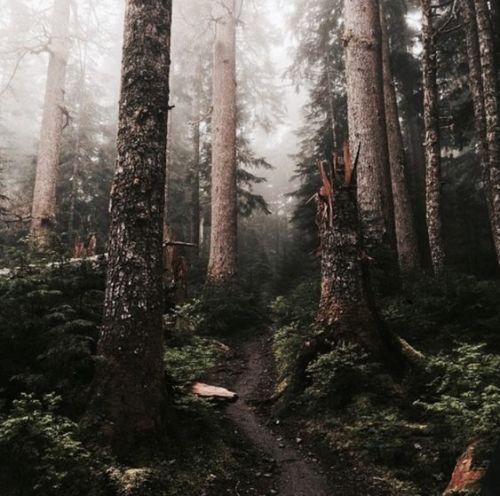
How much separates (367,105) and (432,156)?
2366 mm

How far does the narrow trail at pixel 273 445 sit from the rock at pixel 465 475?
120 centimetres

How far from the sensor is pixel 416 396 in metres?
5.68

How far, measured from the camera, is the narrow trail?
4.66m

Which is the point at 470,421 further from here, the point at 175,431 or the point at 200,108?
the point at 200,108

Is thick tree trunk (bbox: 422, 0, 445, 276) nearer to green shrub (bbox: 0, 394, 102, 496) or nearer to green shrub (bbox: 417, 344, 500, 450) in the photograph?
green shrub (bbox: 417, 344, 500, 450)

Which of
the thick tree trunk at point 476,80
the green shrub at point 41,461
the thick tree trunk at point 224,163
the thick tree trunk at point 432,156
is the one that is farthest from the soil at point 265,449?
the thick tree trunk at point 476,80

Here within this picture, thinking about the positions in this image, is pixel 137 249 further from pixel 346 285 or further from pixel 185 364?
pixel 346 285

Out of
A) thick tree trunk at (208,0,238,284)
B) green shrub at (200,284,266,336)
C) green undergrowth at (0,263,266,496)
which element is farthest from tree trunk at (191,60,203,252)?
green undergrowth at (0,263,266,496)

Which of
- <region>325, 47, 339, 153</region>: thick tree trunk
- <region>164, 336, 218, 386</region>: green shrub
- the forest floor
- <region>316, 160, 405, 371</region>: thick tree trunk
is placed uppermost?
<region>325, 47, 339, 153</region>: thick tree trunk

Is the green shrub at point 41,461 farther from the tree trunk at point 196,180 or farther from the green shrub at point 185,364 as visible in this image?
the tree trunk at point 196,180

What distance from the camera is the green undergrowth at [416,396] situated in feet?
14.5

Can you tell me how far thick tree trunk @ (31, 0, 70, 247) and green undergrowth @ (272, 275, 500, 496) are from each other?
33.5 ft

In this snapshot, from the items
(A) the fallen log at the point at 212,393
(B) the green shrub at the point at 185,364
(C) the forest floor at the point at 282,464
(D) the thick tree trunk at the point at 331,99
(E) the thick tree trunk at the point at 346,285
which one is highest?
(D) the thick tree trunk at the point at 331,99

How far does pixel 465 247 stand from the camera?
62.4 feet
